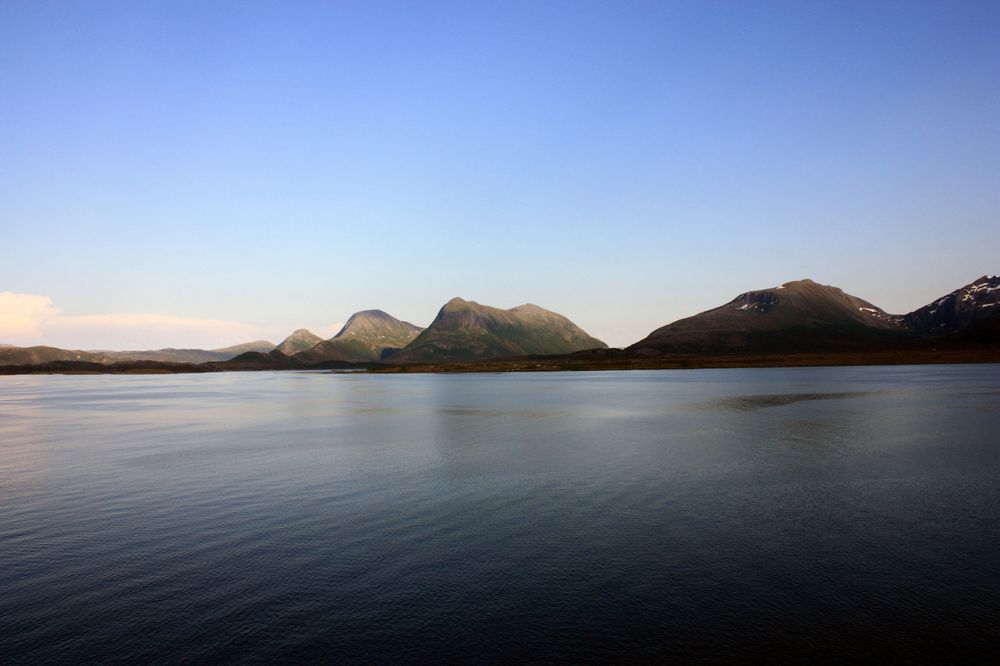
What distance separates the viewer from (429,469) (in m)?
37.6

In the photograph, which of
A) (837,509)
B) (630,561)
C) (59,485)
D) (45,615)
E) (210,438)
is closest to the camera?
(45,615)

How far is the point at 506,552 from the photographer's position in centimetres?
2075

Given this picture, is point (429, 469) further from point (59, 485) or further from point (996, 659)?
point (996, 659)

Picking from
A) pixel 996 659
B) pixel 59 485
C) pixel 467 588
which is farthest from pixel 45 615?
pixel 996 659

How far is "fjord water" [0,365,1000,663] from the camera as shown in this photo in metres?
14.4

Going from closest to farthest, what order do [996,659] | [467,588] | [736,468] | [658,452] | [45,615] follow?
[996,659] < [45,615] < [467,588] < [736,468] < [658,452]

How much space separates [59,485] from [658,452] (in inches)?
1530

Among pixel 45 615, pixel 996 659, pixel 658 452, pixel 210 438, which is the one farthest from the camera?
pixel 210 438

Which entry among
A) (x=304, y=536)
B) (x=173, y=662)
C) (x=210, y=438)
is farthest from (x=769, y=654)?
(x=210, y=438)

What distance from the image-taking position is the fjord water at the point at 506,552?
47.3 ft

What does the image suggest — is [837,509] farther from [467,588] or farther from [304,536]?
[304,536]

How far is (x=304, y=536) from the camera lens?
22984mm

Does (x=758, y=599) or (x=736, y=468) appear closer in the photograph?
(x=758, y=599)

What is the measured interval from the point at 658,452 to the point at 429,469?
17198 millimetres
